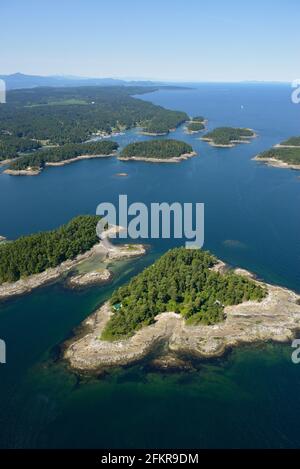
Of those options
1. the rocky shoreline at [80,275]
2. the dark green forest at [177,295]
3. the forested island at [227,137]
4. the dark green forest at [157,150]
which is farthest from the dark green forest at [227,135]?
the dark green forest at [177,295]

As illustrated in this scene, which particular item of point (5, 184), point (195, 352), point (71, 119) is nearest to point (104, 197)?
point (5, 184)

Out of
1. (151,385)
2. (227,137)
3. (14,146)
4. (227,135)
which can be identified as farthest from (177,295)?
(227,135)

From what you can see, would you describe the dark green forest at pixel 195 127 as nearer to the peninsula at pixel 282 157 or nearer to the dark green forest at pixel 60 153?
the dark green forest at pixel 60 153

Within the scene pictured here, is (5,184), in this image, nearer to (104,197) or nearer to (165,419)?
(104,197)

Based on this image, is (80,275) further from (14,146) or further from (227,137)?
(227,137)

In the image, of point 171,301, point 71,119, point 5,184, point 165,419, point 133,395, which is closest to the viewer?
point 165,419

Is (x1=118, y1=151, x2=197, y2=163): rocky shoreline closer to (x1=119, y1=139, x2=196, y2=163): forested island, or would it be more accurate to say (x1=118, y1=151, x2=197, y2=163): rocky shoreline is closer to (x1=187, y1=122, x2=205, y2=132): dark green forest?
(x1=119, y1=139, x2=196, y2=163): forested island

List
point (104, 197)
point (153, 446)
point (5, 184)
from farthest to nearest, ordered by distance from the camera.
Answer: point (5, 184), point (104, 197), point (153, 446)
